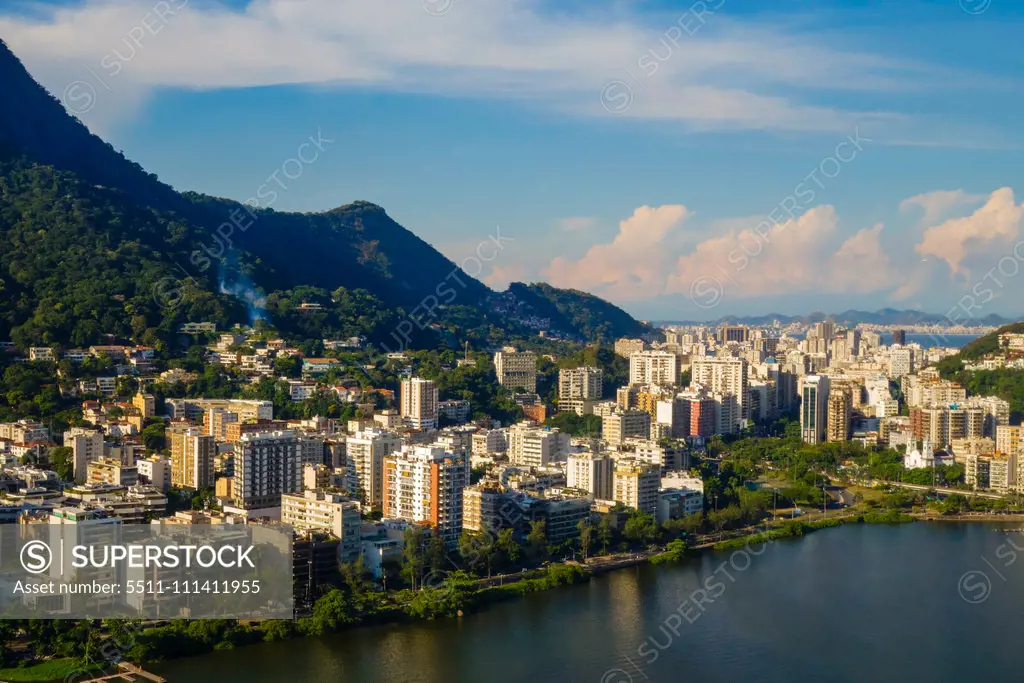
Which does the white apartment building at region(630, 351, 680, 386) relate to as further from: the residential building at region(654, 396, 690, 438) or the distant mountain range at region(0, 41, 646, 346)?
the residential building at region(654, 396, 690, 438)

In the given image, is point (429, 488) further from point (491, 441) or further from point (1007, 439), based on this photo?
point (1007, 439)

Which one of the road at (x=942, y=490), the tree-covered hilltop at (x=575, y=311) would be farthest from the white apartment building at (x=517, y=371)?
the tree-covered hilltop at (x=575, y=311)

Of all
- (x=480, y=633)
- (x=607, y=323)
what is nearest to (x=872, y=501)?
(x=480, y=633)

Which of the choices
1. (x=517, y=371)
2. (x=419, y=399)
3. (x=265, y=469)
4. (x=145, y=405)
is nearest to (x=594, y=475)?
(x=265, y=469)

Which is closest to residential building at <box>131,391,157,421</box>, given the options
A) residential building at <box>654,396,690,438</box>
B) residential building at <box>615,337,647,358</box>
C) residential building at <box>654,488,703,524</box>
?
residential building at <box>654,488,703,524</box>

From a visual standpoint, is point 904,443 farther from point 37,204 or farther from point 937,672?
point 37,204
